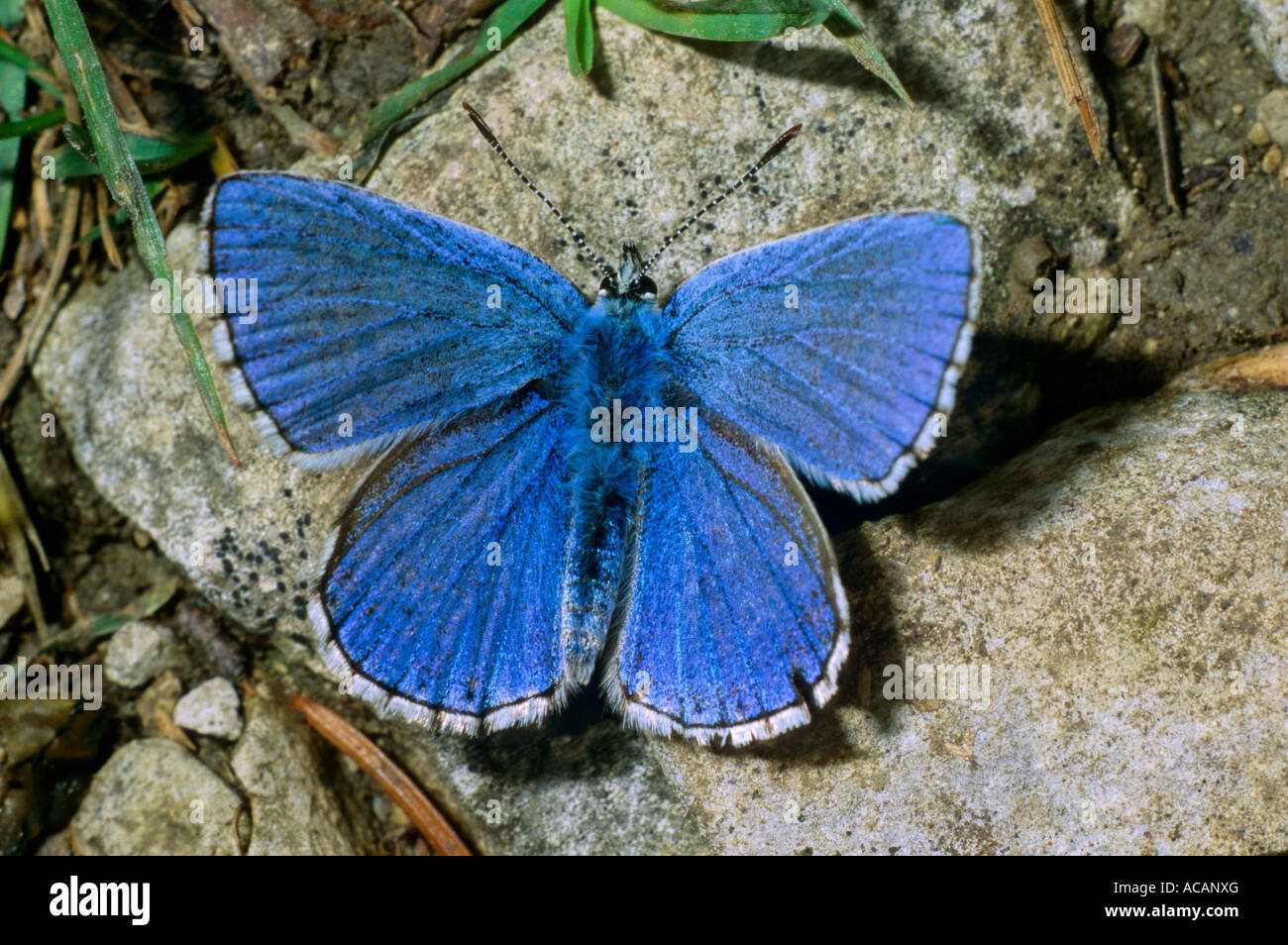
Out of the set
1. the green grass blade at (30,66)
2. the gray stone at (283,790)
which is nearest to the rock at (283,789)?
the gray stone at (283,790)

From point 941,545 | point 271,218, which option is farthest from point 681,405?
point 271,218

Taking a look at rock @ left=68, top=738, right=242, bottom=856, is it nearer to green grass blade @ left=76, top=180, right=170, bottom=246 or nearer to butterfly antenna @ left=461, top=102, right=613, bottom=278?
green grass blade @ left=76, top=180, right=170, bottom=246

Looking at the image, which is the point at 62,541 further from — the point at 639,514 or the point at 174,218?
the point at 639,514

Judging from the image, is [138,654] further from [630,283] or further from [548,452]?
[630,283]

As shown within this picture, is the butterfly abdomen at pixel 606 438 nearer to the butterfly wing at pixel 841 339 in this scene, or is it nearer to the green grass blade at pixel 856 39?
the butterfly wing at pixel 841 339

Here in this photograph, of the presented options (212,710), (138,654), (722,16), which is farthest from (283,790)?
(722,16)

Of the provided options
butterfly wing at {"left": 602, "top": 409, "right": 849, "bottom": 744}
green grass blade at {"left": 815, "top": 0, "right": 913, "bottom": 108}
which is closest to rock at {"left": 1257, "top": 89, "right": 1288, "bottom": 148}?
green grass blade at {"left": 815, "top": 0, "right": 913, "bottom": 108}
